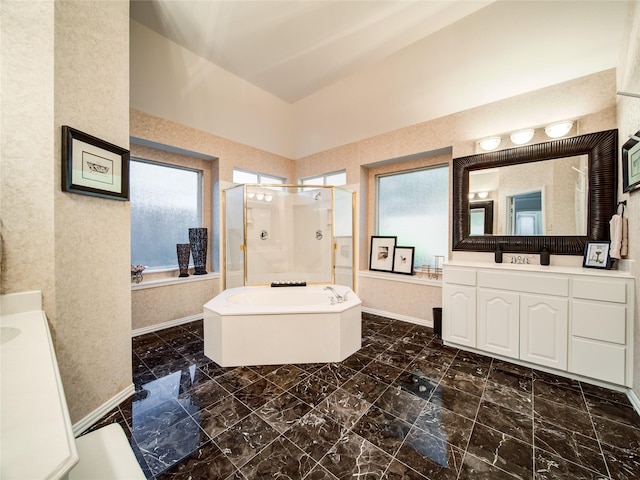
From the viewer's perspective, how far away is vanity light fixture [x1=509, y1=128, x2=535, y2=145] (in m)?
2.46

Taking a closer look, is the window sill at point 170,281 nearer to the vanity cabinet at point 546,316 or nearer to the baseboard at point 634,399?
the vanity cabinet at point 546,316

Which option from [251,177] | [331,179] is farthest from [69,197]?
[331,179]

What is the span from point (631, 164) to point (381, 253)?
253 centimetres

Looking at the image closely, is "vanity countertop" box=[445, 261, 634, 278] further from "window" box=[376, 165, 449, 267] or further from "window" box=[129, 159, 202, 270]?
"window" box=[129, 159, 202, 270]

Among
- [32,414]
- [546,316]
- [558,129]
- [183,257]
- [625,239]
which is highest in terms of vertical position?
[558,129]

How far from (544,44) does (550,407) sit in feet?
9.53

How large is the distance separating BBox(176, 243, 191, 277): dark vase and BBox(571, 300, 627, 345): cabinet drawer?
4.10m

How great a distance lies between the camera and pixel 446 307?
8.65ft

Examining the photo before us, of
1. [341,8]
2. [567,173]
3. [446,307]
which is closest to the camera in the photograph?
[341,8]

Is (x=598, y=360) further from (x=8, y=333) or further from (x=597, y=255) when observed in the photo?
(x=8, y=333)

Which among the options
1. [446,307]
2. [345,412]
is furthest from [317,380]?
[446,307]

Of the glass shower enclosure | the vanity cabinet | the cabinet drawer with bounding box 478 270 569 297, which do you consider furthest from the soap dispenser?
the glass shower enclosure

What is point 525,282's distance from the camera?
7.18 ft

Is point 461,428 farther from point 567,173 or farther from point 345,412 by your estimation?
point 567,173
